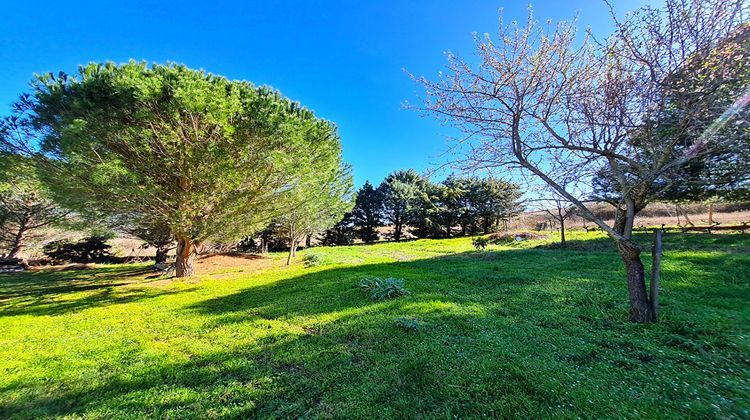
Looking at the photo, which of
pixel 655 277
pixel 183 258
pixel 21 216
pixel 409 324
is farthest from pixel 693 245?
pixel 21 216

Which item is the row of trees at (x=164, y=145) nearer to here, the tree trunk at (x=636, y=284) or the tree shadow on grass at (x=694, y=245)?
the tree trunk at (x=636, y=284)

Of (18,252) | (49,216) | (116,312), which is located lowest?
(116,312)

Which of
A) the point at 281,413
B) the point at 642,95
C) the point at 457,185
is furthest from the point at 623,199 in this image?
the point at 457,185

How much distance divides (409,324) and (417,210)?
31.1m

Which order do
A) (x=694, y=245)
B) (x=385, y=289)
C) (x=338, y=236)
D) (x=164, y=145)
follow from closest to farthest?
(x=385, y=289) → (x=164, y=145) → (x=694, y=245) → (x=338, y=236)

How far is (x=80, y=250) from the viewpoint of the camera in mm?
20094

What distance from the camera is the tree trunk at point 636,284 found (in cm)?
452

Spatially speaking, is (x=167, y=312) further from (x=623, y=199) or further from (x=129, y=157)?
(x=623, y=199)

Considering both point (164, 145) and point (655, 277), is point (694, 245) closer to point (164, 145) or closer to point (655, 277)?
point (655, 277)

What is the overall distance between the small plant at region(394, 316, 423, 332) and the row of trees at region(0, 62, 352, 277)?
6610mm

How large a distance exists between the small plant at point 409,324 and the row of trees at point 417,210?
98.6 feet

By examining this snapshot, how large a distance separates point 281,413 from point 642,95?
6252 mm

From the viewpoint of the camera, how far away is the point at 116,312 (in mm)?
7023

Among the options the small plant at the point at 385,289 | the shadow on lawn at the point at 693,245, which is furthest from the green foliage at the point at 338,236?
the small plant at the point at 385,289
